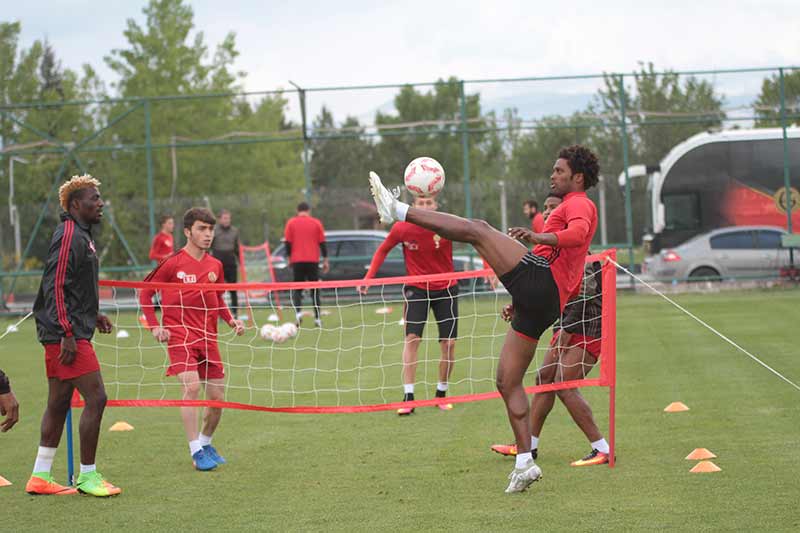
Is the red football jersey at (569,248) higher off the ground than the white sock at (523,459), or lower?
higher

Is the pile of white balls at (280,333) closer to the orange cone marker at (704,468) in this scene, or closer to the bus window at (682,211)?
the orange cone marker at (704,468)

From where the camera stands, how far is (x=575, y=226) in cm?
655

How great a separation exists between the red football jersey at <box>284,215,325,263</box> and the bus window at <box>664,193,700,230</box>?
9853 mm

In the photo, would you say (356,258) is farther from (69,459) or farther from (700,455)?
(700,455)

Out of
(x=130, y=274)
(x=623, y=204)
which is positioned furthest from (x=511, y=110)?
(x=130, y=274)

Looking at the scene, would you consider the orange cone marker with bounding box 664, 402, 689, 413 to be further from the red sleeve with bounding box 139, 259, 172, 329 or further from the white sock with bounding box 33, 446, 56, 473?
the white sock with bounding box 33, 446, 56, 473

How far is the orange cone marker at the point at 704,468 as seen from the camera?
682 centimetres

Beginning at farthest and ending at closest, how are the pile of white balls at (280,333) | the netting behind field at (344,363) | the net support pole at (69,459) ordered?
1. the pile of white balls at (280,333)
2. the netting behind field at (344,363)
3. the net support pole at (69,459)

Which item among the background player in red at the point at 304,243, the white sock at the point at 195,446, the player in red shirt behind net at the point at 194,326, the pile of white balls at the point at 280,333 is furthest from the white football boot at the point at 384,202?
the background player in red at the point at 304,243

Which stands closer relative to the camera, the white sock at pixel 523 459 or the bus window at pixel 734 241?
the white sock at pixel 523 459

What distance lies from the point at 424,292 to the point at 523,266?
3877 millimetres

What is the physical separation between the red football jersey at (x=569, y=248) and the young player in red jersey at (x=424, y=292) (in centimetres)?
328

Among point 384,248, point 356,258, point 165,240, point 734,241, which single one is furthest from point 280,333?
point 734,241

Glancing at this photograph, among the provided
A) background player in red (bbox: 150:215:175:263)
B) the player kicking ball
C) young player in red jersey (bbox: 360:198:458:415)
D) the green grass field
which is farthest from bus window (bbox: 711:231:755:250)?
the player kicking ball
